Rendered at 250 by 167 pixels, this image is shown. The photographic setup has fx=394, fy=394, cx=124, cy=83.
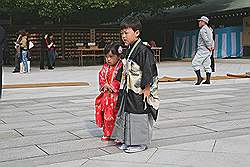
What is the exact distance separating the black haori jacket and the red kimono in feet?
0.96

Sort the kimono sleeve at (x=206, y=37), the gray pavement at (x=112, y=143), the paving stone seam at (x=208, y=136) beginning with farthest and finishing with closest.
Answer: the kimono sleeve at (x=206, y=37) < the paving stone seam at (x=208, y=136) < the gray pavement at (x=112, y=143)

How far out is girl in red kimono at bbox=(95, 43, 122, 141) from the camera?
4.89 metres

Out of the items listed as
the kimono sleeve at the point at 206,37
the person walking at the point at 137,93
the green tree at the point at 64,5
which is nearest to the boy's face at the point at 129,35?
the person walking at the point at 137,93

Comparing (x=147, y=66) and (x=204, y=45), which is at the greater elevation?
(x=204, y=45)

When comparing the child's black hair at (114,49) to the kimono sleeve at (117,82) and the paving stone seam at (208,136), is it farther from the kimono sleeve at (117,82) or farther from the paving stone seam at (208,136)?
the paving stone seam at (208,136)

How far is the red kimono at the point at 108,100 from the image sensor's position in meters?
4.91

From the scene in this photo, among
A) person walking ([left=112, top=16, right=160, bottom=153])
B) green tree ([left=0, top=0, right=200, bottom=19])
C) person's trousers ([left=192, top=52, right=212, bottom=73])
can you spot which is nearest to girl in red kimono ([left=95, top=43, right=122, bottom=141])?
person walking ([left=112, top=16, right=160, bottom=153])

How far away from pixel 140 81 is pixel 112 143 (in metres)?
0.94

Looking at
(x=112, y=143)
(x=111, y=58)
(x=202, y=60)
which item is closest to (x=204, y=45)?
(x=202, y=60)

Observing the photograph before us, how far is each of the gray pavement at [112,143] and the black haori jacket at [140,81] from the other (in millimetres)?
509

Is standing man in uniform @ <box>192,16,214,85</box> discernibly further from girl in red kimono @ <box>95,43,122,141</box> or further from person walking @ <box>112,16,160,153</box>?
person walking @ <box>112,16,160,153</box>

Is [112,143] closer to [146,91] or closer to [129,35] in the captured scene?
[146,91]

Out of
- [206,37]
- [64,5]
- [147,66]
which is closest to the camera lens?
[147,66]

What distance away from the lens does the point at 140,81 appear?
454 centimetres
